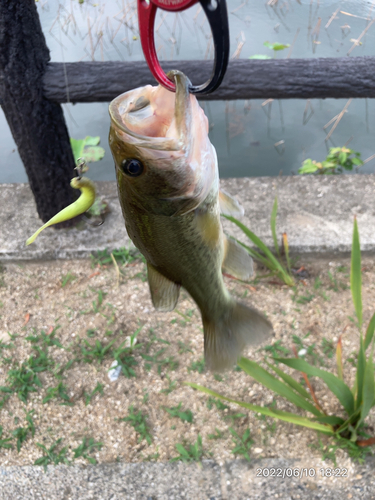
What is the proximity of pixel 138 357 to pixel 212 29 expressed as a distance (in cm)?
203

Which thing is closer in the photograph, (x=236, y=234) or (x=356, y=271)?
(x=356, y=271)

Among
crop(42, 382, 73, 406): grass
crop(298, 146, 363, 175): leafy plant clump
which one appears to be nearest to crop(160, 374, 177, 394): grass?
crop(42, 382, 73, 406): grass

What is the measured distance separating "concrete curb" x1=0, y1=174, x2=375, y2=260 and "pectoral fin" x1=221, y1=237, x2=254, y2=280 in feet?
5.71

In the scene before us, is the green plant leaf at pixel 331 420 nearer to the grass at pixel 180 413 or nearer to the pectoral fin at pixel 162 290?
the grass at pixel 180 413

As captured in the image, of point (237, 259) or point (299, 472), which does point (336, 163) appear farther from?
point (237, 259)

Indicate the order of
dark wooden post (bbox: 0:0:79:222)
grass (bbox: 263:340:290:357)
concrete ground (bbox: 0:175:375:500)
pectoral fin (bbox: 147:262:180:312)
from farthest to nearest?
grass (bbox: 263:340:290:357) → dark wooden post (bbox: 0:0:79:222) → concrete ground (bbox: 0:175:375:500) → pectoral fin (bbox: 147:262:180:312)

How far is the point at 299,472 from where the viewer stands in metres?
1.86

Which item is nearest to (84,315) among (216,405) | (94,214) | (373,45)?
(94,214)

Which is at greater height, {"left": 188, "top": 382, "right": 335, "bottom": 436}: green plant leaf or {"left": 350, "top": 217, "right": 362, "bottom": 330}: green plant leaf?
{"left": 350, "top": 217, "right": 362, "bottom": 330}: green plant leaf

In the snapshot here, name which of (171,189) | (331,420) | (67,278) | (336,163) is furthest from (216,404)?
(336,163)

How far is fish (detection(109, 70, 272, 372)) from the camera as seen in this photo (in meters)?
0.77

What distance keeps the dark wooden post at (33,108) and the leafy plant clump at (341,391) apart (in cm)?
177

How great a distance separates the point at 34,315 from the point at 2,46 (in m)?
1.61

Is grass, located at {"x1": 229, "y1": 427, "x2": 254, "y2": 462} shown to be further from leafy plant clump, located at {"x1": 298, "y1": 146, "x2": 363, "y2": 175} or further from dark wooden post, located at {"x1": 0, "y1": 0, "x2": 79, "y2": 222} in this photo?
leafy plant clump, located at {"x1": 298, "y1": 146, "x2": 363, "y2": 175}
